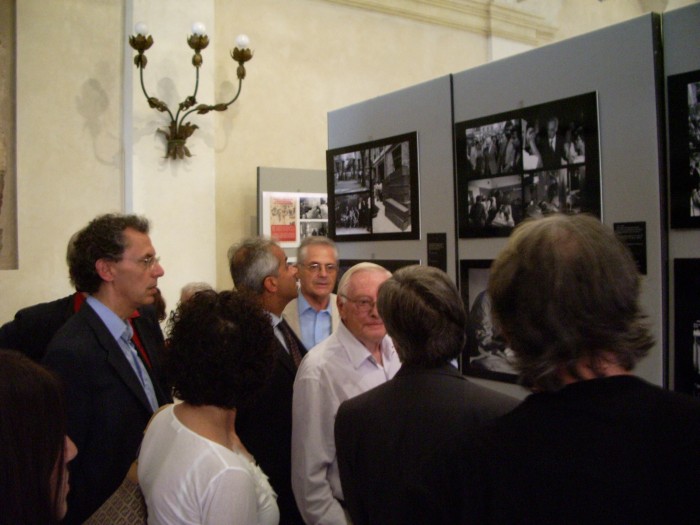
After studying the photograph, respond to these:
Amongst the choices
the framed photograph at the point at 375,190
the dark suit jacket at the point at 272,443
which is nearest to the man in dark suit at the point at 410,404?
the dark suit jacket at the point at 272,443

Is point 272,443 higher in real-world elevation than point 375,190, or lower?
lower

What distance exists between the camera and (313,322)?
374 centimetres

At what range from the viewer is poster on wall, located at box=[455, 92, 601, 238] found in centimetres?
249

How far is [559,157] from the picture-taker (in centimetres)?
257

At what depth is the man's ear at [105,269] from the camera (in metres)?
2.62

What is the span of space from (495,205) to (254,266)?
4.20 feet

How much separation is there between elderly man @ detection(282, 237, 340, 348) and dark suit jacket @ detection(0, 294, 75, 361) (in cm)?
117

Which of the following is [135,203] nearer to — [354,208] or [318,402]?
[354,208]

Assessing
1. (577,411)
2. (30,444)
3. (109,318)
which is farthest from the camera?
(109,318)

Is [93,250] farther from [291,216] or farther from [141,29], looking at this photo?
[291,216]

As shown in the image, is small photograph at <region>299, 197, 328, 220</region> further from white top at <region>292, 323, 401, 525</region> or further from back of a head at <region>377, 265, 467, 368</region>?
back of a head at <region>377, 265, 467, 368</region>

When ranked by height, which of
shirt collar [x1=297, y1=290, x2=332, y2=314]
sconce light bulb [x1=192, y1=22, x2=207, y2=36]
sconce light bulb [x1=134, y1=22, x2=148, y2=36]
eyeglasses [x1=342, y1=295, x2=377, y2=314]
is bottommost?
shirt collar [x1=297, y1=290, x2=332, y2=314]

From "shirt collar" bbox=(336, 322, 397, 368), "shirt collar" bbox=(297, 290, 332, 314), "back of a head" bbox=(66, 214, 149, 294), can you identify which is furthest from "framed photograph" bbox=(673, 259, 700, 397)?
"back of a head" bbox=(66, 214, 149, 294)

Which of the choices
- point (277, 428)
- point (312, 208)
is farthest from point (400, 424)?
point (312, 208)
